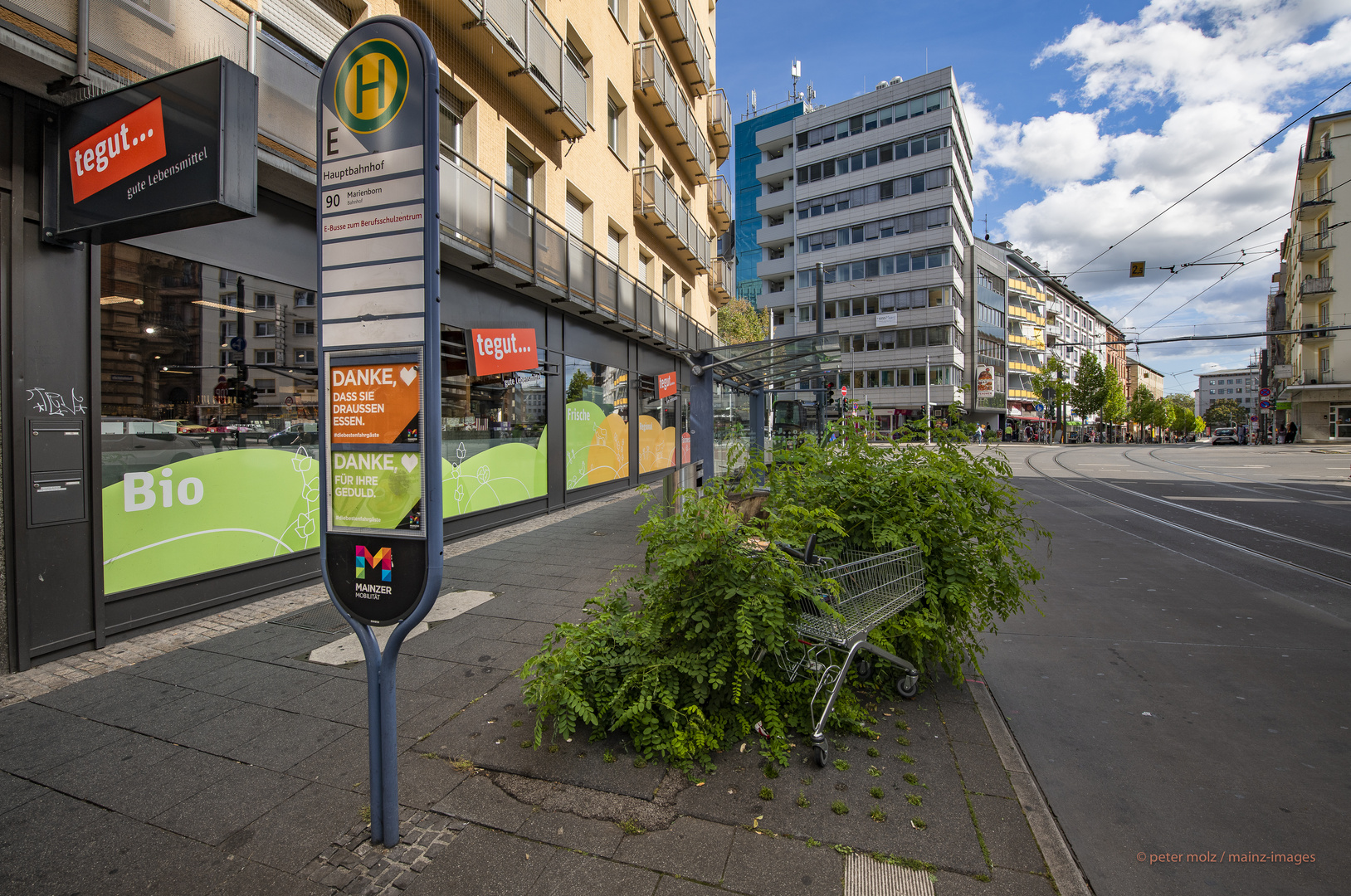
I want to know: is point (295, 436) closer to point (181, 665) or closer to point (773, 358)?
point (181, 665)

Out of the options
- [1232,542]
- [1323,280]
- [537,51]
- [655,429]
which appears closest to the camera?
[1232,542]

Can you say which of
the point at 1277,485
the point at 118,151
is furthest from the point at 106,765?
the point at 1277,485

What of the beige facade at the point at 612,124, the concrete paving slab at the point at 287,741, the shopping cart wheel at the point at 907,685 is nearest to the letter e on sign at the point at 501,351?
the beige facade at the point at 612,124

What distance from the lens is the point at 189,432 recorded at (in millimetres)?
5723

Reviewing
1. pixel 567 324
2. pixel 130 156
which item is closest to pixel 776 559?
pixel 130 156

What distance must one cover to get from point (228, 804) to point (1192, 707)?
5358 mm

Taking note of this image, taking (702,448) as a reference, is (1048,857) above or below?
below

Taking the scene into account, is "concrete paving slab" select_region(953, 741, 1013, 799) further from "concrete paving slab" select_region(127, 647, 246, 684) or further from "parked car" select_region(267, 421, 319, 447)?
"parked car" select_region(267, 421, 319, 447)

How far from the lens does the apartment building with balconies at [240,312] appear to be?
4516mm

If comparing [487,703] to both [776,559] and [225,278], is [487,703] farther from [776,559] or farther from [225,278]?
[225,278]

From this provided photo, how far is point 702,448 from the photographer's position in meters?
10.2

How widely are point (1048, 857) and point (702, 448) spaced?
7.92 m

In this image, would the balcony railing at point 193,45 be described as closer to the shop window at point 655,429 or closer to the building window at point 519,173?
the building window at point 519,173

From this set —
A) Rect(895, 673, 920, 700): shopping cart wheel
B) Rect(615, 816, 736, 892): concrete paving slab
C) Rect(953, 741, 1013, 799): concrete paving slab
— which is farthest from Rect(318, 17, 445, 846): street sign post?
Rect(895, 673, 920, 700): shopping cart wheel
